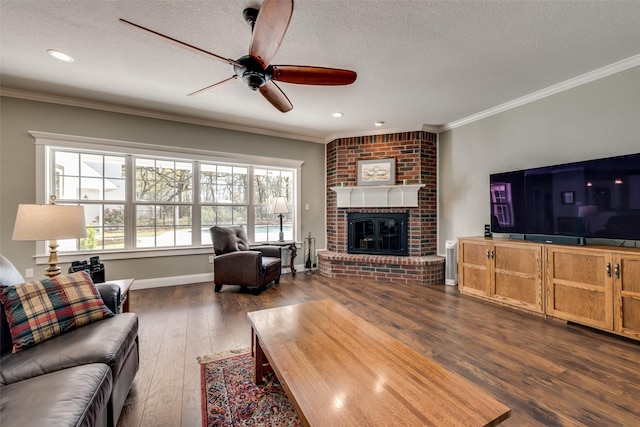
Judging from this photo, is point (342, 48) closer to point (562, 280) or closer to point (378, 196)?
point (378, 196)

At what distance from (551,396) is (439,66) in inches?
110

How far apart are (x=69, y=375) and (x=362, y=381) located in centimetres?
123

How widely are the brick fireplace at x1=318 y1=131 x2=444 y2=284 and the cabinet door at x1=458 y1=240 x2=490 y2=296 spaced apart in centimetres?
63

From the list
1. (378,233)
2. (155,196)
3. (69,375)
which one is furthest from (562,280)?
(155,196)

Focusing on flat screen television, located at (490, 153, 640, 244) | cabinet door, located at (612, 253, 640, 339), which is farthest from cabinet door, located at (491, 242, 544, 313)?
cabinet door, located at (612, 253, 640, 339)

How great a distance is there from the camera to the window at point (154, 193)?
3658 millimetres

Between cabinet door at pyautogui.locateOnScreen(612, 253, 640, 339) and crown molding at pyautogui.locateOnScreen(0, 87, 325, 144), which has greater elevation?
crown molding at pyautogui.locateOnScreen(0, 87, 325, 144)

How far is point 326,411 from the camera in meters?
0.98

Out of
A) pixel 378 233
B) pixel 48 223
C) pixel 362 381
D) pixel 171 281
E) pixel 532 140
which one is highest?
pixel 532 140

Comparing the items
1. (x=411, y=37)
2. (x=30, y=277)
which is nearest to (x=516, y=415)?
(x=411, y=37)

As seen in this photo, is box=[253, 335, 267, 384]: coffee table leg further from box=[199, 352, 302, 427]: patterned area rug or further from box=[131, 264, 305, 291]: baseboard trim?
box=[131, 264, 305, 291]: baseboard trim

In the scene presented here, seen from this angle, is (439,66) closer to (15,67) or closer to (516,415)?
(516,415)

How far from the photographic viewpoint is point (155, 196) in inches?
162

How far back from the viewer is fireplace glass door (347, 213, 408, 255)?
4645 mm
